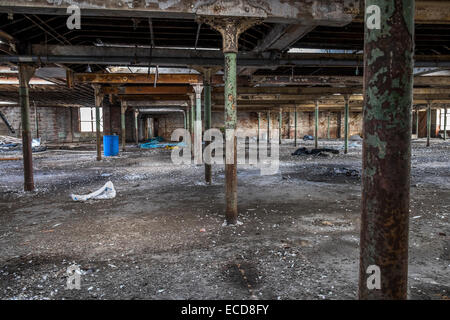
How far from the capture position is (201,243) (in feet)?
13.6

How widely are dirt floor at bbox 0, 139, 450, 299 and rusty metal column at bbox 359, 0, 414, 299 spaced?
4.33 ft

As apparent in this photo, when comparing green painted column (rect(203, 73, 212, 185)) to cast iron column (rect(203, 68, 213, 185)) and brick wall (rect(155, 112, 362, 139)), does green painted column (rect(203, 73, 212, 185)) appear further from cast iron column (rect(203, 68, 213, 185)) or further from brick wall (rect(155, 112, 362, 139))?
brick wall (rect(155, 112, 362, 139))

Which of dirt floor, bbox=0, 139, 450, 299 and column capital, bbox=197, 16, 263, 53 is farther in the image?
column capital, bbox=197, 16, 263, 53

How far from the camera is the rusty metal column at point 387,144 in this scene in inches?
59.7

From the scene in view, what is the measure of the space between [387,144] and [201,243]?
3056 mm

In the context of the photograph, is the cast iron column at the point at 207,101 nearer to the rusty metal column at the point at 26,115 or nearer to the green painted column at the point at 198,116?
the green painted column at the point at 198,116

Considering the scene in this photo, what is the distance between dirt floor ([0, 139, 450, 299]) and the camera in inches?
116

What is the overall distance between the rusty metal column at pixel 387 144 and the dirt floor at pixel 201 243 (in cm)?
132

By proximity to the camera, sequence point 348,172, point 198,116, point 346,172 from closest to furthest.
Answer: point 348,172 → point 346,172 → point 198,116

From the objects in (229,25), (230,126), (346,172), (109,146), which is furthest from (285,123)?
(230,126)

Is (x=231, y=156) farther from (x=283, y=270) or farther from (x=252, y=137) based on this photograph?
(x=252, y=137)

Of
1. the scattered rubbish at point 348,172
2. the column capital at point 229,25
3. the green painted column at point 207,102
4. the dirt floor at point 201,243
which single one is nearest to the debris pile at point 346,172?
the scattered rubbish at point 348,172

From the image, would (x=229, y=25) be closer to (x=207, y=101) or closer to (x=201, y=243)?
(x=201, y=243)

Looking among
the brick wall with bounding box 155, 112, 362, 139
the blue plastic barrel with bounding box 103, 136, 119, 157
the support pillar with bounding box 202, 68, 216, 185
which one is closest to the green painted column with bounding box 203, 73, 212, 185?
the support pillar with bounding box 202, 68, 216, 185
